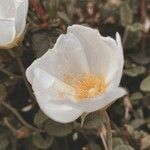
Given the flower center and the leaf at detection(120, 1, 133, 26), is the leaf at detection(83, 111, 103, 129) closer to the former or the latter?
the flower center

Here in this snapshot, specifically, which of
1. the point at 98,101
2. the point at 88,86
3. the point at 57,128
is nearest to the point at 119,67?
the point at 98,101

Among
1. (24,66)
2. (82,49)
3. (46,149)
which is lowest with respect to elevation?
(46,149)

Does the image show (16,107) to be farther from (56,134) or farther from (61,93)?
(61,93)

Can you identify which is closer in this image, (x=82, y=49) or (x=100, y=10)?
(x=82, y=49)

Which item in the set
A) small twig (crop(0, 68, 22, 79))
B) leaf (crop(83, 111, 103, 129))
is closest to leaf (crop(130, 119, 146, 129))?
leaf (crop(83, 111, 103, 129))

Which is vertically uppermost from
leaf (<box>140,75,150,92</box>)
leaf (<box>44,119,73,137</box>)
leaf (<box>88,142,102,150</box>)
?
leaf (<box>140,75,150,92</box>)

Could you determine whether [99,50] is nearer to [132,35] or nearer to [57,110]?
[57,110]

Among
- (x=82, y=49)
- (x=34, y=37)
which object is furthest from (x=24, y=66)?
(x=82, y=49)
